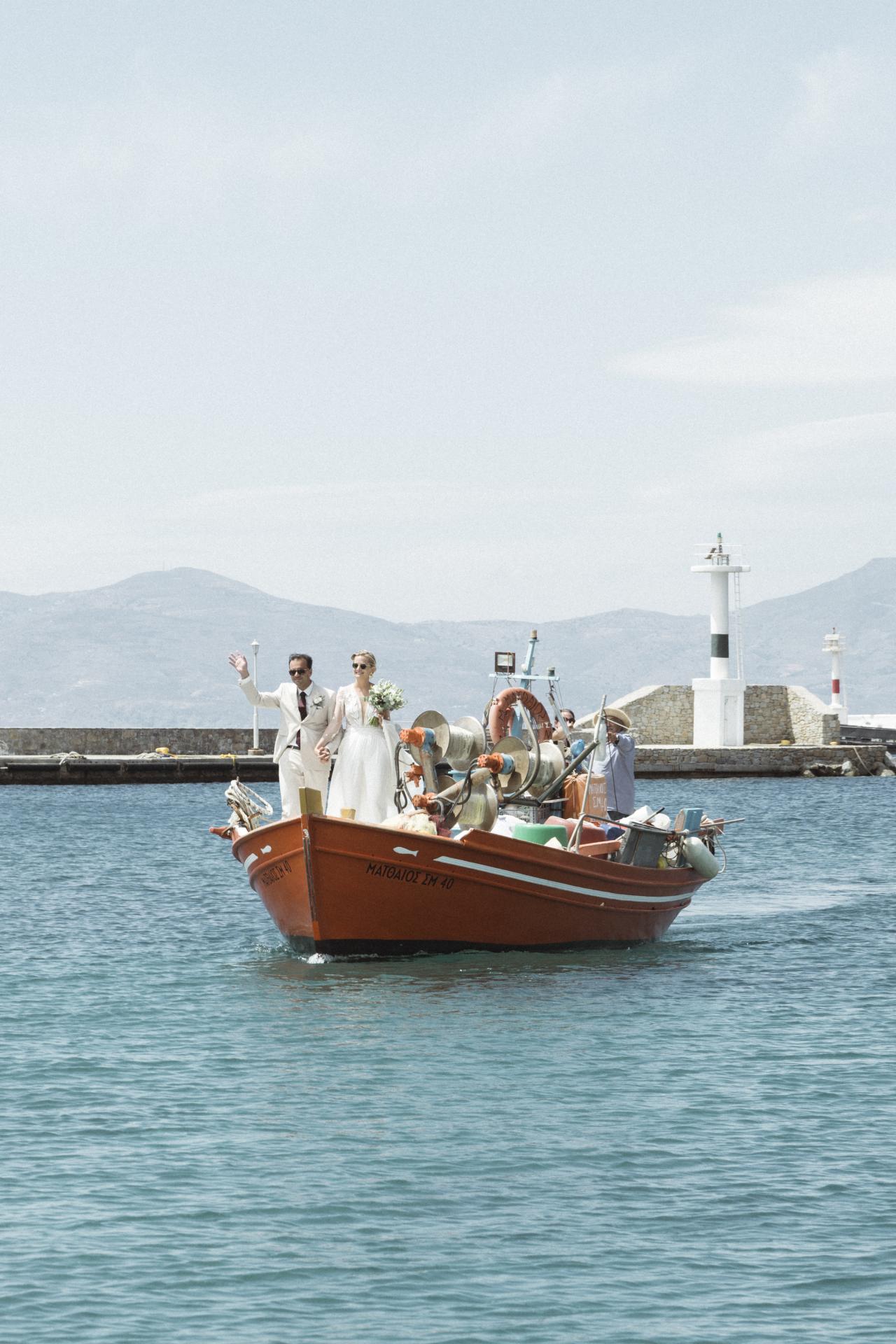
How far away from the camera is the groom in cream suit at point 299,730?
680 inches

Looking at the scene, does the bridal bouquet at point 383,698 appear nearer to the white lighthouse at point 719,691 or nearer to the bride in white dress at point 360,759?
the bride in white dress at point 360,759

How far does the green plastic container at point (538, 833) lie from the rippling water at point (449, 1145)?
1294mm

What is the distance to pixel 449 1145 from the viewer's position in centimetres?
1121

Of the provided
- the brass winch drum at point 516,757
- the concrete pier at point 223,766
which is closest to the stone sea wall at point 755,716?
the concrete pier at point 223,766

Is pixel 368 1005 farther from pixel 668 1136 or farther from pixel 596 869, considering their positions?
pixel 668 1136

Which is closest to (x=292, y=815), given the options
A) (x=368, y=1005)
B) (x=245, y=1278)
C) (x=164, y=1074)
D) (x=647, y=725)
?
(x=368, y=1005)

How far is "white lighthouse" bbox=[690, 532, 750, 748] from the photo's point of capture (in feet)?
242

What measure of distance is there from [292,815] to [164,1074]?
4.98 m

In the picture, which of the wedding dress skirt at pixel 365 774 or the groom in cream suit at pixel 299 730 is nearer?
the groom in cream suit at pixel 299 730

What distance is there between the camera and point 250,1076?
13.3m

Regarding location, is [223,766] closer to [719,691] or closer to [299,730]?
[719,691]

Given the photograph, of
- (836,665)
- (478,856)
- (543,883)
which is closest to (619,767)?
(543,883)

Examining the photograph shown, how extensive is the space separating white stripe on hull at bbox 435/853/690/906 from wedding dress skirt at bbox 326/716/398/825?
3.33 feet

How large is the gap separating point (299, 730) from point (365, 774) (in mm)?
848
